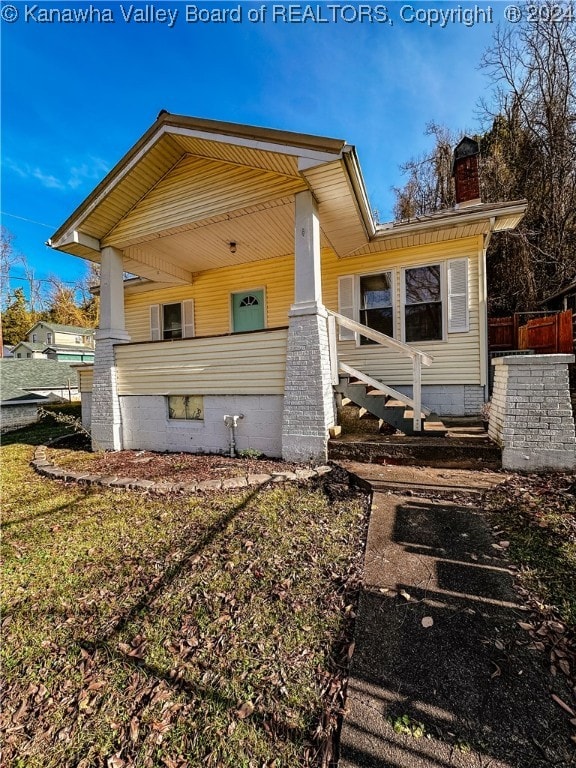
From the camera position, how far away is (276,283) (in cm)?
776

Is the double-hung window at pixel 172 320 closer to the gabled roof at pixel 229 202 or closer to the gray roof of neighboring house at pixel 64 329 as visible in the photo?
the gabled roof at pixel 229 202

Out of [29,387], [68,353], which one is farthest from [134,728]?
[68,353]

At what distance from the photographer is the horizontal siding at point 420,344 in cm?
622

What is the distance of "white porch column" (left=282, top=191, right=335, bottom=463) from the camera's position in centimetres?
462

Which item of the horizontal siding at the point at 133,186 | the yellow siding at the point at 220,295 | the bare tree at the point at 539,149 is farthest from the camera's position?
the bare tree at the point at 539,149

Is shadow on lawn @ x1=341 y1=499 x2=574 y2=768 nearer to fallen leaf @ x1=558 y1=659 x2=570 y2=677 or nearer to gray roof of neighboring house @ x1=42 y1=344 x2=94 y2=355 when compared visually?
fallen leaf @ x1=558 y1=659 x2=570 y2=677

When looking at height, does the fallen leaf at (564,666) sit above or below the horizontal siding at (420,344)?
below

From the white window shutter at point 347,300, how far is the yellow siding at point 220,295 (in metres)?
1.16

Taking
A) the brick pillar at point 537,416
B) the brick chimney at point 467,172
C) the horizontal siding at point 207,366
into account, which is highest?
the brick chimney at point 467,172

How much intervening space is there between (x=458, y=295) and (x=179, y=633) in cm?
662

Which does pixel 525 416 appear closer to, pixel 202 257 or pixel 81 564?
pixel 81 564

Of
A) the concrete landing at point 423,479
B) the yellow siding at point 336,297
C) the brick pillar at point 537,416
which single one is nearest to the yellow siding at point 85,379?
the yellow siding at point 336,297

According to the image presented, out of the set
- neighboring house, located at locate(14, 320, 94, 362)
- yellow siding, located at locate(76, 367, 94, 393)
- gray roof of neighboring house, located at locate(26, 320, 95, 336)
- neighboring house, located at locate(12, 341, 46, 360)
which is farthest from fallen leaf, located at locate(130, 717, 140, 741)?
gray roof of neighboring house, located at locate(26, 320, 95, 336)

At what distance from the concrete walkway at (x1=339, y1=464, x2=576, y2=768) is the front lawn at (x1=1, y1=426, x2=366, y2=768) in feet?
0.55
